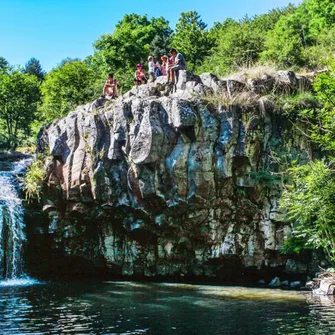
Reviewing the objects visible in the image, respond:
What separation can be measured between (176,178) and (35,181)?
6.52 metres

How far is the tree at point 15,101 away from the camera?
3947 centimetres

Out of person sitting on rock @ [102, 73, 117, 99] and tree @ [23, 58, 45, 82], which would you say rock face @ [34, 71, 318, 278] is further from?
tree @ [23, 58, 45, 82]

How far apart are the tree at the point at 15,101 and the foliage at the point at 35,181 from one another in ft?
63.2

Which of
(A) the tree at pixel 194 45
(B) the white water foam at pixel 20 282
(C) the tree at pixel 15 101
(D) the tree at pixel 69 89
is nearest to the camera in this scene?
(B) the white water foam at pixel 20 282

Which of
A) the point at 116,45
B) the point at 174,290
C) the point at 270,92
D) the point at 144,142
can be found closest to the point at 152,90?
the point at 144,142

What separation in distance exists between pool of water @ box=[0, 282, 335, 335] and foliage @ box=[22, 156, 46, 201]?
4341mm

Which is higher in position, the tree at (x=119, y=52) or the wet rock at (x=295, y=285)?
the tree at (x=119, y=52)

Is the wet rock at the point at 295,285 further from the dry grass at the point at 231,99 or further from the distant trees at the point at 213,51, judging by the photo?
the distant trees at the point at 213,51

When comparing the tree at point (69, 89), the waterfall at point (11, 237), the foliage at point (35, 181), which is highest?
the tree at point (69, 89)

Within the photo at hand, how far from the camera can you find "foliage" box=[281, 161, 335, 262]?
17.0 metres

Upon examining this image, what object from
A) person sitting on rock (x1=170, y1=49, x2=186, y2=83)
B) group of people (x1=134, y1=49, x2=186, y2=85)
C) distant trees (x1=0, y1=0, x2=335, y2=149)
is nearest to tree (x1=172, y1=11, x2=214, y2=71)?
distant trees (x1=0, y1=0, x2=335, y2=149)

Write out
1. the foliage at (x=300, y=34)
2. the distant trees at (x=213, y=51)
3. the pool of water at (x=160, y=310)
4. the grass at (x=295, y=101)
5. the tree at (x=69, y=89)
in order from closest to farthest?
the pool of water at (x=160, y=310)
the grass at (x=295, y=101)
the foliage at (x=300, y=34)
the distant trees at (x=213, y=51)
the tree at (x=69, y=89)

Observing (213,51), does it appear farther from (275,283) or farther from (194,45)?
(275,283)

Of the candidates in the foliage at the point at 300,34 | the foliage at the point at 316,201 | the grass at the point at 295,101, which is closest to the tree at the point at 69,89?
the foliage at the point at 300,34
